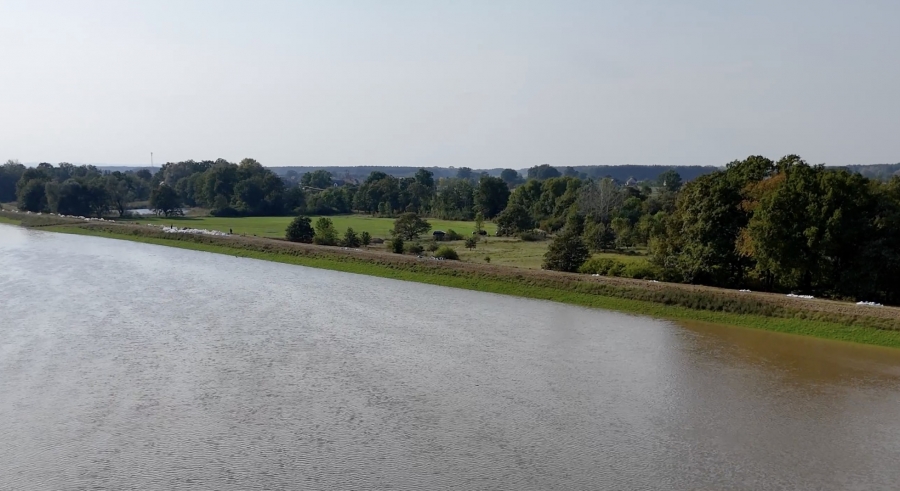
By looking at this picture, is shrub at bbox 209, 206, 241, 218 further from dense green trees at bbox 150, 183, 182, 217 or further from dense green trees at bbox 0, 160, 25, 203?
dense green trees at bbox 0, 160, 25, 203

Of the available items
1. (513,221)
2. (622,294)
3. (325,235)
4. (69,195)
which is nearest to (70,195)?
(69,195)

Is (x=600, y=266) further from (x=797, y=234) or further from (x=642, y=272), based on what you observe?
(x=797, y=234)

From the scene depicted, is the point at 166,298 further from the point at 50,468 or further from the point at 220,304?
the point at 50,468

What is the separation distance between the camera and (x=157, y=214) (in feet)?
234

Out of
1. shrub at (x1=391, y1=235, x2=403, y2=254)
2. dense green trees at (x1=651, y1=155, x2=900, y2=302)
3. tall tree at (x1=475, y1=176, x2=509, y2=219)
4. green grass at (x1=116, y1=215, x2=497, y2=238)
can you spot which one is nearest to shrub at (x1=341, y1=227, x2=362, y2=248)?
shrub at (x1=391, y1=235, x2=403, y2=254)

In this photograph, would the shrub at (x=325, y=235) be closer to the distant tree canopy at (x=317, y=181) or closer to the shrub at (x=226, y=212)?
the shrub at (x=226, y=212)

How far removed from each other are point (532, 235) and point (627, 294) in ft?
85.9

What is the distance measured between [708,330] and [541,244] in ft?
85.4

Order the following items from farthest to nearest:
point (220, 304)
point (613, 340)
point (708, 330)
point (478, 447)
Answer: point (220, 304) < point (708, 330) < point (613, 340) < point (478, 447)

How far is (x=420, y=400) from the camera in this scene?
48.1 ft

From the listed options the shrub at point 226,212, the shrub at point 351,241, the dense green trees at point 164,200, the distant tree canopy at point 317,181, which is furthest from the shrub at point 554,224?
the distant tree canopy at point 317,181

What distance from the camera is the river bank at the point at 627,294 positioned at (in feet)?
70.7

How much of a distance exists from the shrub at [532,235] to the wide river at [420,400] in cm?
2635

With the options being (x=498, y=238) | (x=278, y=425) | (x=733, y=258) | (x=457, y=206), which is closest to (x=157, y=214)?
(x=457, y=206)
